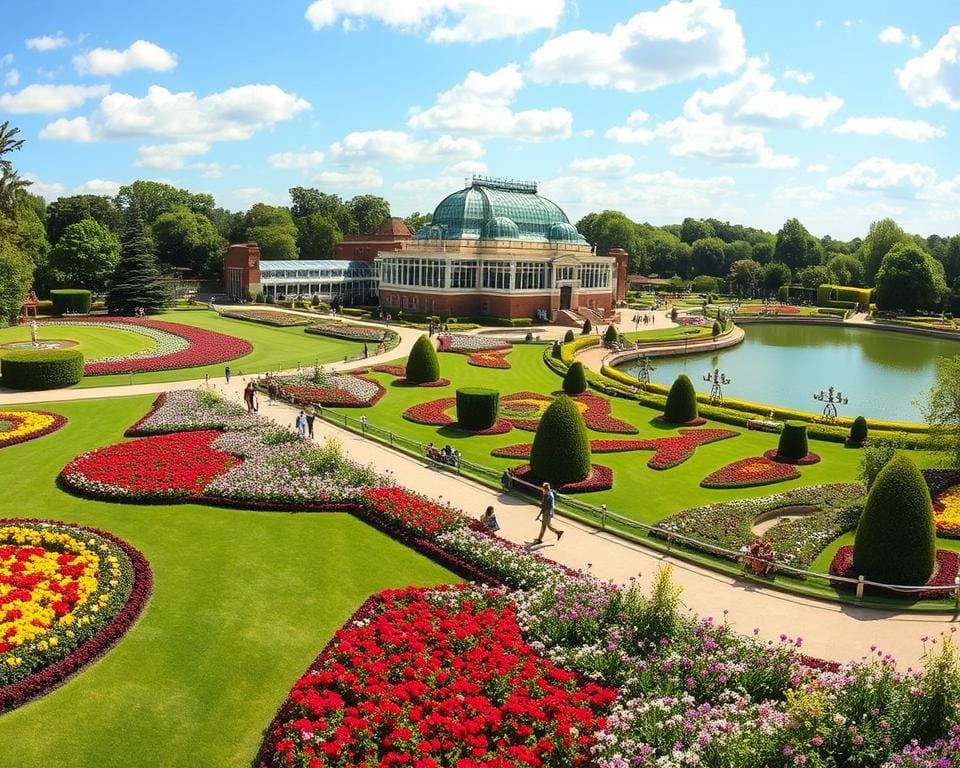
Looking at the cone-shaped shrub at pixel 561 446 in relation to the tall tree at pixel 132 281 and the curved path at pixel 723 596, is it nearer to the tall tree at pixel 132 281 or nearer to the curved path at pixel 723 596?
the curved path at pixel 723 596

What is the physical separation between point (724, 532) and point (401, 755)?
447 inches

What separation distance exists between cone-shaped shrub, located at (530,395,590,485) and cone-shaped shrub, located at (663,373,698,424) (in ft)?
37.3

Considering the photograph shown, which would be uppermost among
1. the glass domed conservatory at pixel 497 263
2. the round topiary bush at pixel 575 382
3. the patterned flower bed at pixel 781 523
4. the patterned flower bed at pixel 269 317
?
the glass domed conservatory at pixel 497 263

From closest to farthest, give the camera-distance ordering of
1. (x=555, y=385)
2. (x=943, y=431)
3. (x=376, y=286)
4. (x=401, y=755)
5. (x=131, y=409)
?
(x=401, y=755) → (x=943, y=431) → (x=131, y=409) → (x=555, y=385) → (x=376, y=286)

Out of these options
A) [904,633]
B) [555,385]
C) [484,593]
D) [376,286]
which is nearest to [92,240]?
[376,286]

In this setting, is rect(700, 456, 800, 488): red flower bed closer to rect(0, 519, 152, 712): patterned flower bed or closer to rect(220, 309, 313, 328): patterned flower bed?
rect(0, 519, 152, 712): patterned flower bed

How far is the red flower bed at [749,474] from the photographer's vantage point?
23281mm

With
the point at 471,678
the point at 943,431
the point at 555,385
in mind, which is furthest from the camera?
A: the point at 555,385

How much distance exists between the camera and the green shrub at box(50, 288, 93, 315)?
62.6 meters

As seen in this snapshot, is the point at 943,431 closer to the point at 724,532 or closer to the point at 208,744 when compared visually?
the point at 724,532

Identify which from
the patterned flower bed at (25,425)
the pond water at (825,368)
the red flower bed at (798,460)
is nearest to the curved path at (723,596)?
the red flower bed at (798,460)

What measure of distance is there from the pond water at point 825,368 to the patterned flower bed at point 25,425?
108ft

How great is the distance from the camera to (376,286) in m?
85.5

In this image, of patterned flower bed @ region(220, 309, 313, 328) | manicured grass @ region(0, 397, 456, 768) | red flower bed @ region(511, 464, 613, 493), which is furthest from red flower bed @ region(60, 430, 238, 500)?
patterned flower bed @ region(220, 309, 313, 328)
